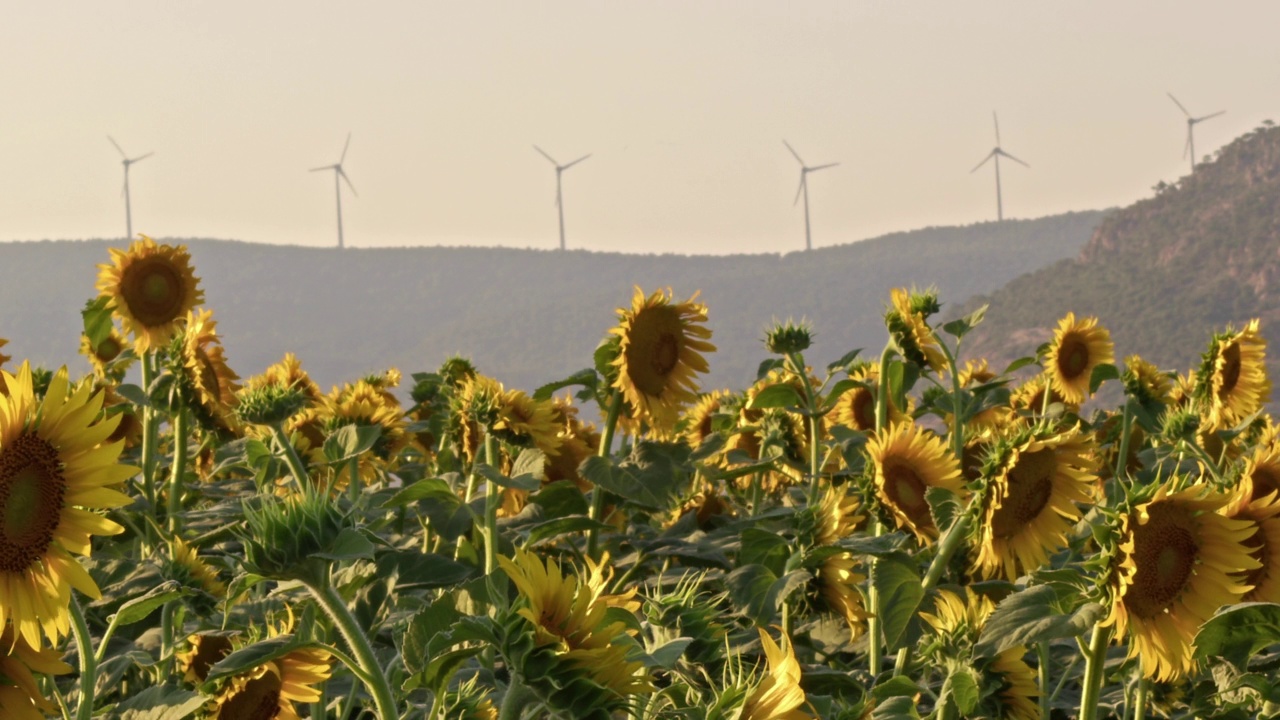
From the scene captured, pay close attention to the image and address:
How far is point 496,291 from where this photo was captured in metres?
164

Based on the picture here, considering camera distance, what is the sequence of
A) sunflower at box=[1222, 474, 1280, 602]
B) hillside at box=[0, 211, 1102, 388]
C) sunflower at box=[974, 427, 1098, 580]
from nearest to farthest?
sunflower at box=[1222, 474, 1280, 602] < sunflower at box=[974, 427, 1098, 580] < hillside at box=[0, 211, 1102, 388]

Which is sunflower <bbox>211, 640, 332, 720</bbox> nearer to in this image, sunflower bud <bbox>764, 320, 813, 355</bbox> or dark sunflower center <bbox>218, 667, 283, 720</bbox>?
dark sunflower center <bbox>218, 667, 283, 720</bbox>

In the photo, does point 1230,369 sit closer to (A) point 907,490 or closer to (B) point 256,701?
(A) point 907,490

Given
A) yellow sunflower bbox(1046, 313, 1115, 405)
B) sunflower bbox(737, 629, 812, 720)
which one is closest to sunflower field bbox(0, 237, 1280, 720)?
sunflower bbox(737, 629, 812, 720)

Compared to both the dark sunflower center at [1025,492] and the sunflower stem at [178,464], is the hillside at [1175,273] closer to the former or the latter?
the sunflower stem at [178,464]

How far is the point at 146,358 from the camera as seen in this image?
5.99 metres

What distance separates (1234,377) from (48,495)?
626 centimetres

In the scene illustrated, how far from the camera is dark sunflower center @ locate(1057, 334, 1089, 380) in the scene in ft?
24.8

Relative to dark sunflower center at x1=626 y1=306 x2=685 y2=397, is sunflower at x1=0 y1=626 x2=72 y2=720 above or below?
below

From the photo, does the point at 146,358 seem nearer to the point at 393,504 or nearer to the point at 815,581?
the point at 393,504

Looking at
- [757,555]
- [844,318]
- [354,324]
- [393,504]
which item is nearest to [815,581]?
[757,555]

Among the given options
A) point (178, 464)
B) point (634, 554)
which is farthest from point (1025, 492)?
point (178, 464)

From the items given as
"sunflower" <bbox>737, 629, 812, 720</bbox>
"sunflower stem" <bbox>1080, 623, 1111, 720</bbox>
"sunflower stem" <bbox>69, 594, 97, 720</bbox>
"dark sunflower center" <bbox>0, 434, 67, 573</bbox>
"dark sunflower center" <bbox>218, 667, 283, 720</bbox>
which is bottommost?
"sunflower stem" <bbox>1080, 623, 1111, 720</bbox>

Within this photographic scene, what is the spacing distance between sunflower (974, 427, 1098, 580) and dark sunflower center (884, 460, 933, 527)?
43 centimetres
